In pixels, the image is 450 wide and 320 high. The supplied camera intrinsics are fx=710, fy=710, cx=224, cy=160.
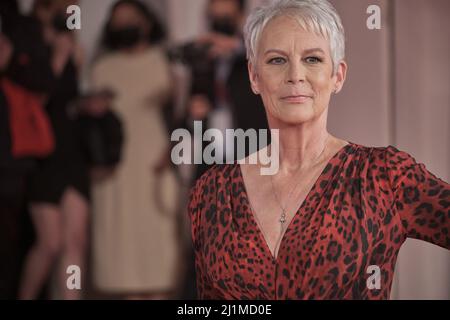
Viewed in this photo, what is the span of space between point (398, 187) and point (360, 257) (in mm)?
115

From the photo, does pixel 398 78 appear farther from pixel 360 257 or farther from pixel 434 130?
pixel 360 257

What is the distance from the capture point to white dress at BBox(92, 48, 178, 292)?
289 cm

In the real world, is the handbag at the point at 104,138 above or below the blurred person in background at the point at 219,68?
below

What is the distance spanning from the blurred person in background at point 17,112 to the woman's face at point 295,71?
194cm

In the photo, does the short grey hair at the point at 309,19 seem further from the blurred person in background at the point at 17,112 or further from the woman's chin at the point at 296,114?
the blurred person in background at the point at 17,112

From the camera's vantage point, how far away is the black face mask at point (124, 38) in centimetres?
290

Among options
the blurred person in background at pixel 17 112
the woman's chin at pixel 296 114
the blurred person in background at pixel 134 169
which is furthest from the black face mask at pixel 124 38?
the woman's chin at pixel 296 114

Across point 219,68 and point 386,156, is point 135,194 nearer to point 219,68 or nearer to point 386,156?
point 219,68

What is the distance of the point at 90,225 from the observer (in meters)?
2.92

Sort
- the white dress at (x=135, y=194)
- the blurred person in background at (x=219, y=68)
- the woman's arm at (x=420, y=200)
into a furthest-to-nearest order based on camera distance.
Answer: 1. the white dress at (x=135, y=194)
2. the blurred person in background at (x=219, y=68)
3. the woman's arm at (x=420, y=200)

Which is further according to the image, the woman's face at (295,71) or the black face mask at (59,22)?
the black face mask at (59,22)

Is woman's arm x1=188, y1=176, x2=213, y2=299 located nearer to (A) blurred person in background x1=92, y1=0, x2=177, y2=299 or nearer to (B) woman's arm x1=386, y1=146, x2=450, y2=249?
(B) woman's arm x1=386, y1=146, x2=450, y2=249

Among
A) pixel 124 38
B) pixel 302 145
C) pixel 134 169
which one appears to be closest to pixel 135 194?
pixel 134 169
